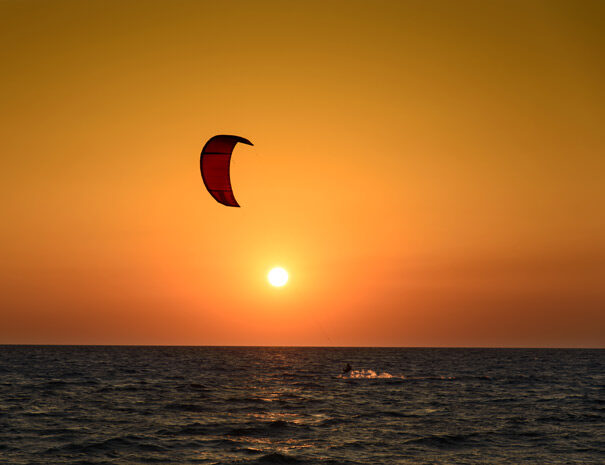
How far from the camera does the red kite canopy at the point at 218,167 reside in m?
29.1

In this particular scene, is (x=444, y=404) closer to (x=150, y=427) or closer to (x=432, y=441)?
(x=432, y=441)

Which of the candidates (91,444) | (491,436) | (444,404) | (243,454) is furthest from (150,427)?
(444,404)

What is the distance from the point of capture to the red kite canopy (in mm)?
29141

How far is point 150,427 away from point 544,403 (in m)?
24.2

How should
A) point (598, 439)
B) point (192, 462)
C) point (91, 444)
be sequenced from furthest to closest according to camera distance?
point (598, 439) → point (91, 444) → point (192, 462)

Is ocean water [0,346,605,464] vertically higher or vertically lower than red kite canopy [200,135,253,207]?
lower

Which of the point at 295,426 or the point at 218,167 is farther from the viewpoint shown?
the point at 218,167

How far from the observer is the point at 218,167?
30.2m

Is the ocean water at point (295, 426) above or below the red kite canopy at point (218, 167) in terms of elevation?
below

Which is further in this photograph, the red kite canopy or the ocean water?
the red kite canopy

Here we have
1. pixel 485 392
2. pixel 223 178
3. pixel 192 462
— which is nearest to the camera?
pixel 192 462

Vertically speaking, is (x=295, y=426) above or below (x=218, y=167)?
below

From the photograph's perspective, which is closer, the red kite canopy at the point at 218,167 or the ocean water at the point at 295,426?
the ocean water at the point at 295,426

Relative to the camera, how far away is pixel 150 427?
26.9m
